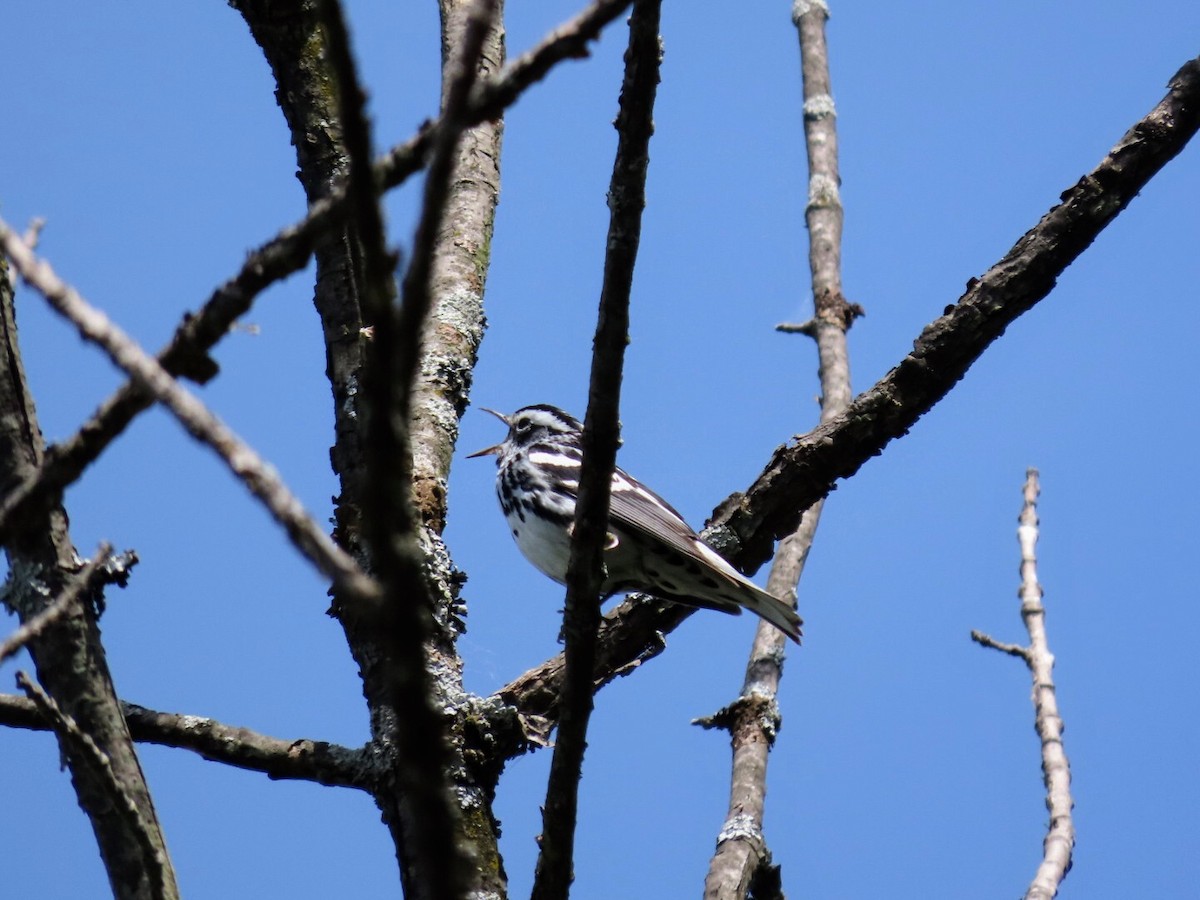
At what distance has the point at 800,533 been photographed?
5086mm

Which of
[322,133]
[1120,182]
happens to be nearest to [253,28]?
[322,133]

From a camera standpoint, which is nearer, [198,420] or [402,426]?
[402,426]

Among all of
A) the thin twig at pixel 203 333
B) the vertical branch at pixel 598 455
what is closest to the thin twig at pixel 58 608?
the thin twig at pixel 203 333

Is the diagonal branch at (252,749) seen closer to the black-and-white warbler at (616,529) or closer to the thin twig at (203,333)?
the black-and-white warbler at (616,529)

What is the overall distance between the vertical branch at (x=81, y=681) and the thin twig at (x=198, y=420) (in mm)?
414

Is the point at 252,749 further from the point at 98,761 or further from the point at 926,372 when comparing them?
the point at 926,372

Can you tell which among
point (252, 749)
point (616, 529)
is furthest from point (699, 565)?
point (252, 749)

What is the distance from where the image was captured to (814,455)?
372 centimetres

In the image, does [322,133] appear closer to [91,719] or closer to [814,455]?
[814,455]

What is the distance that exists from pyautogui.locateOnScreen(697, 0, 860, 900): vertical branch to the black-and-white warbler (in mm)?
239

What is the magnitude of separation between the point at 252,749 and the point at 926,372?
2.08 m

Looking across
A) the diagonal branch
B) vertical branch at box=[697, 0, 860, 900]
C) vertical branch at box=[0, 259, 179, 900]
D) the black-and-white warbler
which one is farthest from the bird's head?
vertical branch at box=[0, 259, 179, 900]

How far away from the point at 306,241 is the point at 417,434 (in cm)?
222

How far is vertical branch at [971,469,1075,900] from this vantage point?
11.5ft
